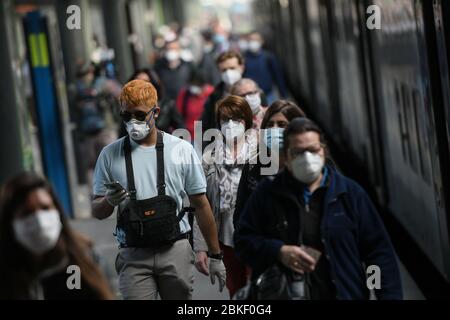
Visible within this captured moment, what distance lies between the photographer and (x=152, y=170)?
7102 mm

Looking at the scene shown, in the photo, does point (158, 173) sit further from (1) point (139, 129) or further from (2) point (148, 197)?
(1) point (139, 129)

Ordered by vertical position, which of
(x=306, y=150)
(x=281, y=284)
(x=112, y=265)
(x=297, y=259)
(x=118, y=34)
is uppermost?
(x=118, y=34)

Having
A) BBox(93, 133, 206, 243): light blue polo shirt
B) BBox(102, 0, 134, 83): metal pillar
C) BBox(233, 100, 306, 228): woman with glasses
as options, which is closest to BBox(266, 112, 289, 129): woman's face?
BBox(233, 100, 306, 228): woman with glasses

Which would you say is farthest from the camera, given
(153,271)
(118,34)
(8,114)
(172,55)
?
(118,34)

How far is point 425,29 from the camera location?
9117 millimetres

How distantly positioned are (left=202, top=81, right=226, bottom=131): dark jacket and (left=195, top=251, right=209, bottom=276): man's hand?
2.55 meters

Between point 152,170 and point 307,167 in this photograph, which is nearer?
point 307,167

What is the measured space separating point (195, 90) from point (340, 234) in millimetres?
8976

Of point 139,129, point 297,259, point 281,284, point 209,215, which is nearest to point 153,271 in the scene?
point 209,215

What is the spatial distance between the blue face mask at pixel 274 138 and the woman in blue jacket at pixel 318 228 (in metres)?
1.33

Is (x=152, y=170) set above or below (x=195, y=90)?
below

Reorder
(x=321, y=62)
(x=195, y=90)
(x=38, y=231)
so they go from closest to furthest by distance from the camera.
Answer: (x=38, y=231), (x=195, y=90), (x=321, y=62)
